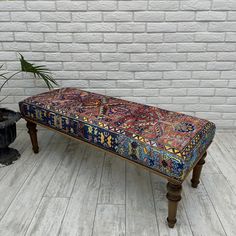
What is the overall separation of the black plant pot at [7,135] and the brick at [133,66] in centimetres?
91

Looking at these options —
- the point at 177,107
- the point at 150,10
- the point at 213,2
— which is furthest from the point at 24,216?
the point at 213,2

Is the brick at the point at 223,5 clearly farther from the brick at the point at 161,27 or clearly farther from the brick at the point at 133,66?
the brick at the point at 133,66

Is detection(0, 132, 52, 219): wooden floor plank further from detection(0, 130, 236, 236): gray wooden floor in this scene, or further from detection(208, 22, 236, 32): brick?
detection(208, 22, 236, 32): brick

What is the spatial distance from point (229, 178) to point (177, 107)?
2.56ft

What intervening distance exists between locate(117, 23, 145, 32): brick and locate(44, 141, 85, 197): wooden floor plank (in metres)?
0.99

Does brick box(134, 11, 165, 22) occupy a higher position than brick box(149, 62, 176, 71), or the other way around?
brick box(134, 11, 165, 22)

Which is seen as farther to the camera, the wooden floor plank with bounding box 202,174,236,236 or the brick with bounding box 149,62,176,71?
the brick with bounding box 149,62,176,71

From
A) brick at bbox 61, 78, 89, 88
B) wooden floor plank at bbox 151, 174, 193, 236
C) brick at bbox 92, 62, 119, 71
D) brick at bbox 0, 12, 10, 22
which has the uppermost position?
brick at bbox 0, 12, 10, 22

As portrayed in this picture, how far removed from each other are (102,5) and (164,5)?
47cm

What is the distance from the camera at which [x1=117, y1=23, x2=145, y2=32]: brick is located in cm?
199

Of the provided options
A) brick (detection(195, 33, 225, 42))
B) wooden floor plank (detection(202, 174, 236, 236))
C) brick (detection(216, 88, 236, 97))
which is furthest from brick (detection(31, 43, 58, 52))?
wooden floor plank (detection(202, 174, 236, 236))

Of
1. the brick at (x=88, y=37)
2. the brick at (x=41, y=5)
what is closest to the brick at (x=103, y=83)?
the brick at (x=88, y=37)

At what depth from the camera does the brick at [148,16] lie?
6.41 ft

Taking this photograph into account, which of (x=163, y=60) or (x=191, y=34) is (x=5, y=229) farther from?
(x=191, y=34)
